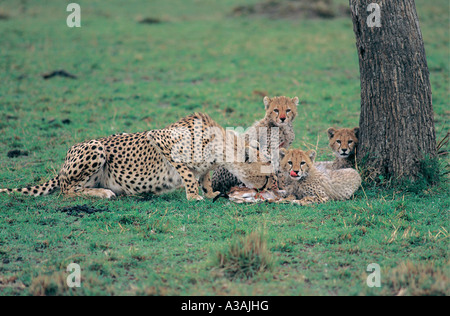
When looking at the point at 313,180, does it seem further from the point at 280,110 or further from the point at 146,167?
the point at 146,167

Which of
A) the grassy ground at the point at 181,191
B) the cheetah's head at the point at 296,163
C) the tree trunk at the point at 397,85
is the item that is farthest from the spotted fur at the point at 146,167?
the tree trunk at the point at 397,85

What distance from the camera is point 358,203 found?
5.99m

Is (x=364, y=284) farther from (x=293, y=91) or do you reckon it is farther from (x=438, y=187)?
(x=293, y=91)

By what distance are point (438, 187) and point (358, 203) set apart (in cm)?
106

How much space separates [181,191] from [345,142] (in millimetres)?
2186

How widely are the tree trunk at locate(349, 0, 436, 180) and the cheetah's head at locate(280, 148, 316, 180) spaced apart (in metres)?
0.89

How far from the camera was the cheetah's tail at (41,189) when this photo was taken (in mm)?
6508

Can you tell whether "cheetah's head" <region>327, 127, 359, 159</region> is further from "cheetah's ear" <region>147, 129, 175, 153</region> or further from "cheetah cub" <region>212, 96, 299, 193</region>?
"cheetah's ear" <region>147, 129, 175, 153</region>

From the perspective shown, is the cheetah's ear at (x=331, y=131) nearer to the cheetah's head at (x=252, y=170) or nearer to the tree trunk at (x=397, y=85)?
the tree trunk at (x=397, y=85)

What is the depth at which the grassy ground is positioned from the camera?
174 inches

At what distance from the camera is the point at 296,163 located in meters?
6.16

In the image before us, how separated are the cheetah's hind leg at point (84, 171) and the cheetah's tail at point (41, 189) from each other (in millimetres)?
111
